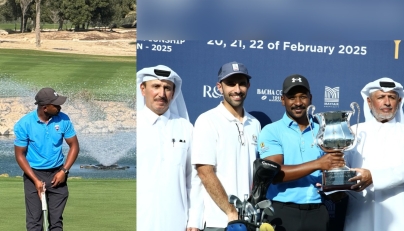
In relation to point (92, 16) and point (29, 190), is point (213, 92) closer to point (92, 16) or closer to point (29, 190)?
point (29, 190)

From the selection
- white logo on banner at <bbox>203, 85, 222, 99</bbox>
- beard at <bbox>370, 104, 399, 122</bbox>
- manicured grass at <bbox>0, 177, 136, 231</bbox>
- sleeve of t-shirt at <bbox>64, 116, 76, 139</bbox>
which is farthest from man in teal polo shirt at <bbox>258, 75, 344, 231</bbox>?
manicured grass at <bbox>0, 177, 136, 231</bbox>

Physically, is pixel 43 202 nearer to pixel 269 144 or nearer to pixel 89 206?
pixel 269 144

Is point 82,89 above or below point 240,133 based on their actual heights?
above

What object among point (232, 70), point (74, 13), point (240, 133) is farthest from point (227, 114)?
point (74, 13)

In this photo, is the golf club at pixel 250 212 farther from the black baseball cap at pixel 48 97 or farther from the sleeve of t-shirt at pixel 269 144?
the black baseball cap at pixel 48 97

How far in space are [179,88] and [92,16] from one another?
1279cm

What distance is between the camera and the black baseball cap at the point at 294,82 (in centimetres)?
431

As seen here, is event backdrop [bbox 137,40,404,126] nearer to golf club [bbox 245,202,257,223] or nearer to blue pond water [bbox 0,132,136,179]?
golf club [bbox 245,202,257,223]

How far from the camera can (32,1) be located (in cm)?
1678

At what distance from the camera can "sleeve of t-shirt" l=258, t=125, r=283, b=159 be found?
4348 mm

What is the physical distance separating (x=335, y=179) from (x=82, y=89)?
11461 mm

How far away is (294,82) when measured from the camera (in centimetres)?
432

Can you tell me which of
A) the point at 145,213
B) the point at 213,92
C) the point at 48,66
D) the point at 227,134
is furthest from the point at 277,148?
the point at 48,66

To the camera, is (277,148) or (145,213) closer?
(277,148)
